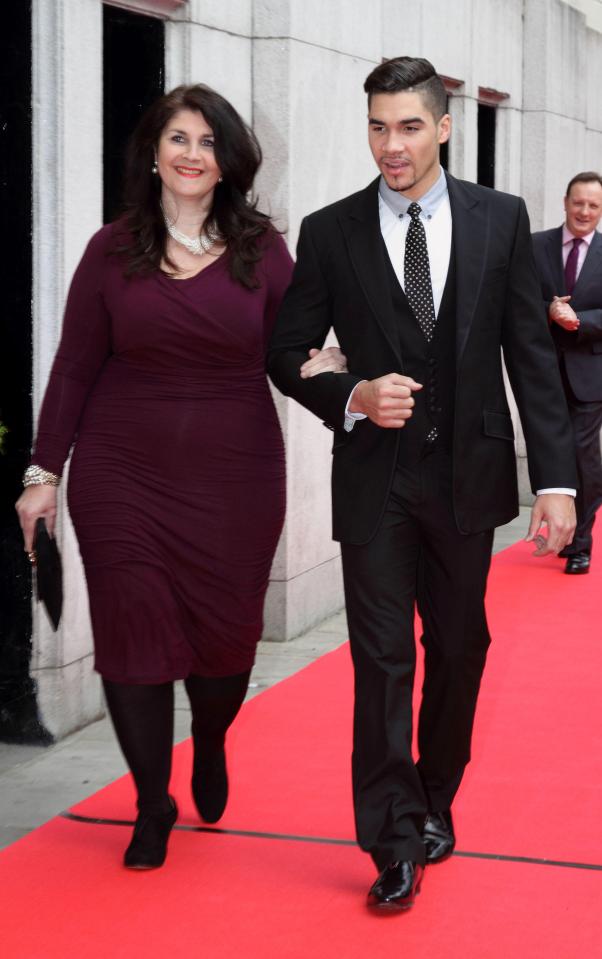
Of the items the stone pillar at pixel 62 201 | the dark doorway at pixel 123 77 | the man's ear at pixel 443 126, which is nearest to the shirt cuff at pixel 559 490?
the man's ear at pixel 443 126

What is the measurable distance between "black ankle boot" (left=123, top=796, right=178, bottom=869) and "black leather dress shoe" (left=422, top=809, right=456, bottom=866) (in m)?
0.68

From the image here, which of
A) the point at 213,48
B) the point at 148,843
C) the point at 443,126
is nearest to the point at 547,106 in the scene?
the point at 213,48

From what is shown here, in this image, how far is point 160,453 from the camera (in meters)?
4.51

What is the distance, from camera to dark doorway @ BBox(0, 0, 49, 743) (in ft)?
18.7

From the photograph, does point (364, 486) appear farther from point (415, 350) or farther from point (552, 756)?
point (552, 756)

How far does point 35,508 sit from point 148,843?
92 cm

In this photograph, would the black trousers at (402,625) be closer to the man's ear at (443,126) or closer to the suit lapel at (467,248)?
the suit lapel at (467,248)

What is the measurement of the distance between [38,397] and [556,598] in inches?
143

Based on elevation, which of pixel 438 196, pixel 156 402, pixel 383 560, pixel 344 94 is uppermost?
pixel 344 94

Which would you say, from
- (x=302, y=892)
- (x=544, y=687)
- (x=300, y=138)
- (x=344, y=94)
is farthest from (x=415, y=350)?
(x=344, y=94)

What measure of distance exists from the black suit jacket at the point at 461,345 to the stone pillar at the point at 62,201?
165cm

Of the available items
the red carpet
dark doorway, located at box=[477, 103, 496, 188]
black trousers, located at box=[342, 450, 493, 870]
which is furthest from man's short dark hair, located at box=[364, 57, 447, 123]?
dark doorway, located at box=[477, 103, 496, 188]

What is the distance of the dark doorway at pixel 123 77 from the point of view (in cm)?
657

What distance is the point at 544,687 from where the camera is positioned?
659 centimetres
